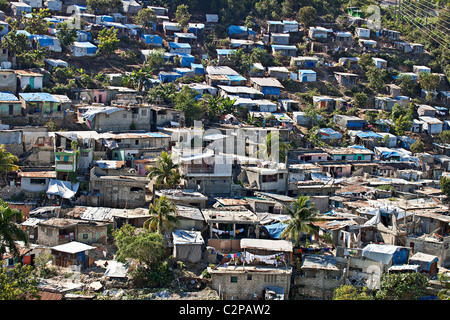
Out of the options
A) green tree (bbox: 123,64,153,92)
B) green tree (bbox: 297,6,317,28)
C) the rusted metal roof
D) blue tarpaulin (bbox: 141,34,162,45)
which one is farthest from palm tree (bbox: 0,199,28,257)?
green tree (bbox: 297,6,317,28)

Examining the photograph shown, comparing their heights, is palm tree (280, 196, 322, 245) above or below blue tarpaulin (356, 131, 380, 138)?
below

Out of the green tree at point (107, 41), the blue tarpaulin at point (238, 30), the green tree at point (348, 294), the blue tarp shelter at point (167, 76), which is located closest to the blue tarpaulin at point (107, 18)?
the green tree at point (107, 41)

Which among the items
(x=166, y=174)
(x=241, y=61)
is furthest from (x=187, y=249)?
(x=241, y=61)

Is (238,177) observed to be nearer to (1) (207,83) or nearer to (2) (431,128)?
(1) (207,83)

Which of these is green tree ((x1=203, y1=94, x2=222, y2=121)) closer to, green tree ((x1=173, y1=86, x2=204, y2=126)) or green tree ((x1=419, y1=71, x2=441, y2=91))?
green tree ((x1=173, y1=86, x2=204, y2=126))

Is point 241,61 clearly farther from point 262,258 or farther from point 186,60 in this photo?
point 262,258
